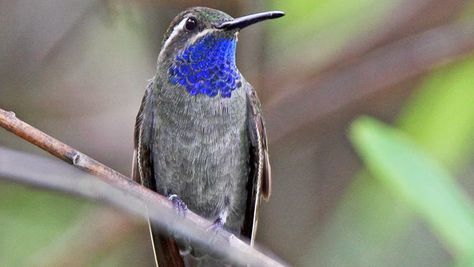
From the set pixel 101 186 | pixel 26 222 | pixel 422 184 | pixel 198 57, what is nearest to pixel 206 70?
pixel 198 57

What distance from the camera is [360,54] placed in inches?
138

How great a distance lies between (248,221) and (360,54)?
0.75 metres

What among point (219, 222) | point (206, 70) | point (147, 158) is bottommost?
point (219, 222)

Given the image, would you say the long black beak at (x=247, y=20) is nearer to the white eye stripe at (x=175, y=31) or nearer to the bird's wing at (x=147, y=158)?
the white eye stripe at (x=175, y=31)

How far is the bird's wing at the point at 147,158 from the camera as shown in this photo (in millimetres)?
3346

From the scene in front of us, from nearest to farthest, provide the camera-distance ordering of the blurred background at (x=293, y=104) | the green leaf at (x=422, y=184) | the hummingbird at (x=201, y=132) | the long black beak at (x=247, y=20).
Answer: the green leaf at (x=422, y=184) → the long black beak at (x=247, y=20) → the blurred background at (x=293, y=104) → the hummingbird at (x=201, y=132)

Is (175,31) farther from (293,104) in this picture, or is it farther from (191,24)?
(293,104)

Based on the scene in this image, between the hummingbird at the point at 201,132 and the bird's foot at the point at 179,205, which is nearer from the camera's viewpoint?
the bird's foot at the point at 179,205

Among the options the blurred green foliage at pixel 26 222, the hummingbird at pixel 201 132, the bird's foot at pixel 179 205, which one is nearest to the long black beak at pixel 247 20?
the hummingbird at pixel 201 132

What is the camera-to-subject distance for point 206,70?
3502 mm

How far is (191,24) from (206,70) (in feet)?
0.64

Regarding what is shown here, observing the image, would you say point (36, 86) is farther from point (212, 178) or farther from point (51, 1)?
point (212, 178)

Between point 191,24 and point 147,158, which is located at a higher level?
point 191,24

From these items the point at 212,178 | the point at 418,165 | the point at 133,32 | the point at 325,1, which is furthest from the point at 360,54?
the point at 418,165
